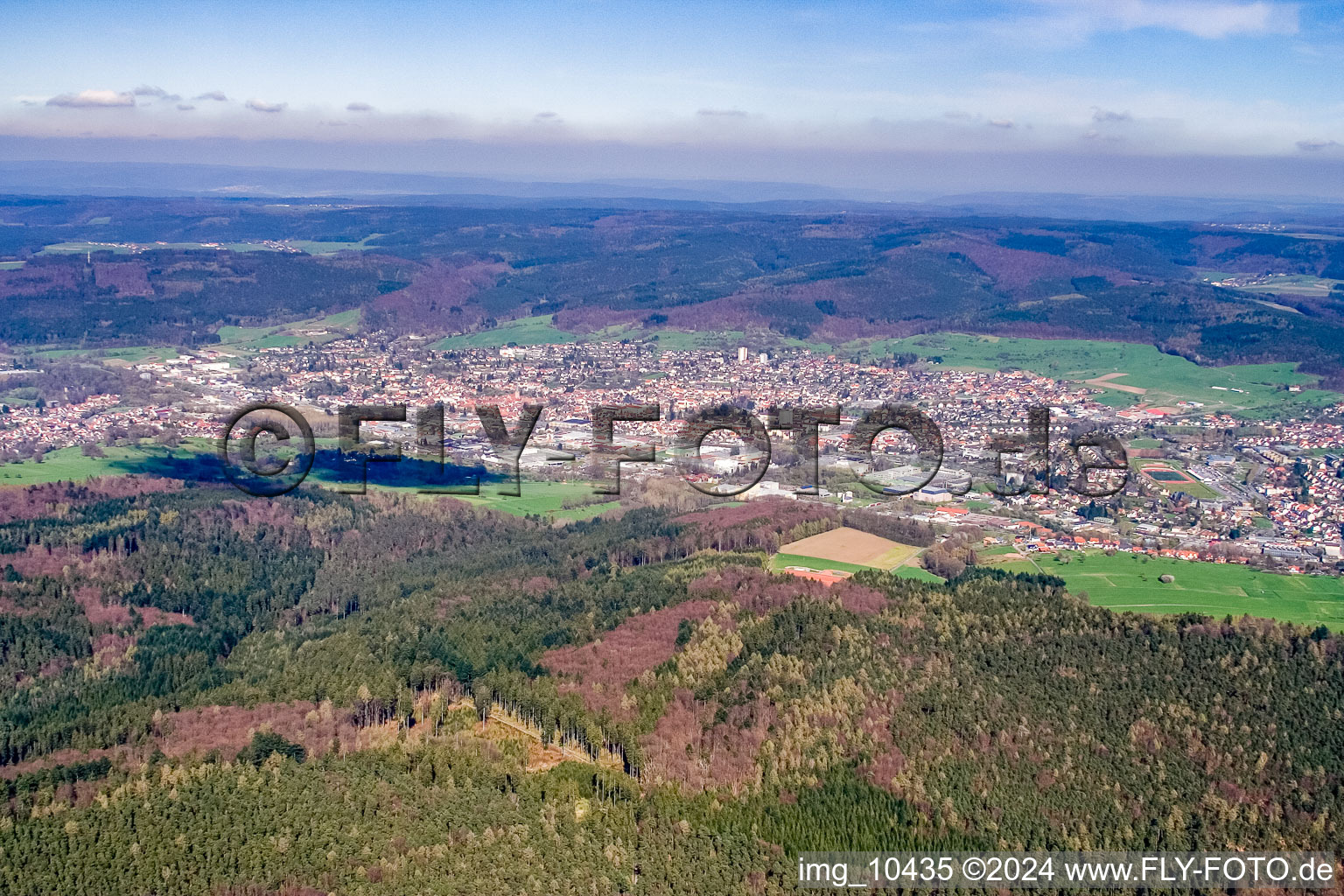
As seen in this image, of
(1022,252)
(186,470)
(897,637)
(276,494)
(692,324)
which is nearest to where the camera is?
(897,637)

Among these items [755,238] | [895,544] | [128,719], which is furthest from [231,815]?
[755,238]

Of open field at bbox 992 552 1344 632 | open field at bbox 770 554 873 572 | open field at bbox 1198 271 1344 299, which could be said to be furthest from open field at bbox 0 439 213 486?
open field at bbox 1198 271 1344 299

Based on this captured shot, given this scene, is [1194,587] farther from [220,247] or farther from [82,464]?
[220,247]

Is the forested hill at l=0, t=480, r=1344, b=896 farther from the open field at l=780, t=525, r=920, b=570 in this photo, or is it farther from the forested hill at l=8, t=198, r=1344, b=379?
the forested hill at l=8, t=198, r=1344, b=379

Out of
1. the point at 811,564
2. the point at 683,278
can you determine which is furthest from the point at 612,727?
the point at 683,278

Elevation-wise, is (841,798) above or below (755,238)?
below

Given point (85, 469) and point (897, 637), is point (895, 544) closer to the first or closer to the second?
point (897, 637)
